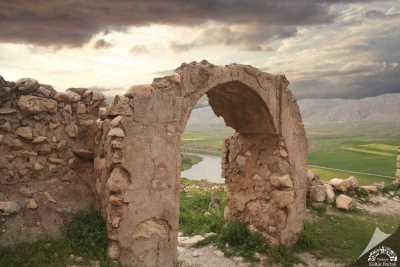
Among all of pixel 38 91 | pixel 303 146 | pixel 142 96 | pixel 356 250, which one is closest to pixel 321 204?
pixel 356 250

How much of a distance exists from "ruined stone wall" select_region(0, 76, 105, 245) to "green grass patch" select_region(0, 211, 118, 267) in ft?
0.42

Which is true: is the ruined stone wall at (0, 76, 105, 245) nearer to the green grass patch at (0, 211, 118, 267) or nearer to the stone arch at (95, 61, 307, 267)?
the green grass patch at (0, 211, 118, 267)

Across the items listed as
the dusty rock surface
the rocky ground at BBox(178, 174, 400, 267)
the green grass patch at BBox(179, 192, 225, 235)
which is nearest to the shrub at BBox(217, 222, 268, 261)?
the rocky ground at BBox(178, 174, 400, 267)

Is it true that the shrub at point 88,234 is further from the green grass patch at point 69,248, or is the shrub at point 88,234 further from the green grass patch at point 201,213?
the green grass patch at point 201,213

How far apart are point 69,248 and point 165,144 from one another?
1728 mm

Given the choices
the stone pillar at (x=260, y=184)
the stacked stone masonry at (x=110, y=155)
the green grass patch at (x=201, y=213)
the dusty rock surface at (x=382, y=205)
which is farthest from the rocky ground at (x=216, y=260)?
the dusty rock surface at (x=382, y=205)

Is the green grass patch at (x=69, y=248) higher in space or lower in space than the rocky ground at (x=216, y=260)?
higher

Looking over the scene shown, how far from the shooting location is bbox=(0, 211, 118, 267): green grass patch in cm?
434

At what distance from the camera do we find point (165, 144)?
4941mm

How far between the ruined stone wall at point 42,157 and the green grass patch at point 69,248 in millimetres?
128

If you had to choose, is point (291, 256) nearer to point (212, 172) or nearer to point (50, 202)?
point (50, 202)

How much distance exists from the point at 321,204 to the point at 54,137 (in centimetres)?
701

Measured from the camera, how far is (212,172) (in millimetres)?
28859

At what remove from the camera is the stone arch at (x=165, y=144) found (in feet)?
15.3
